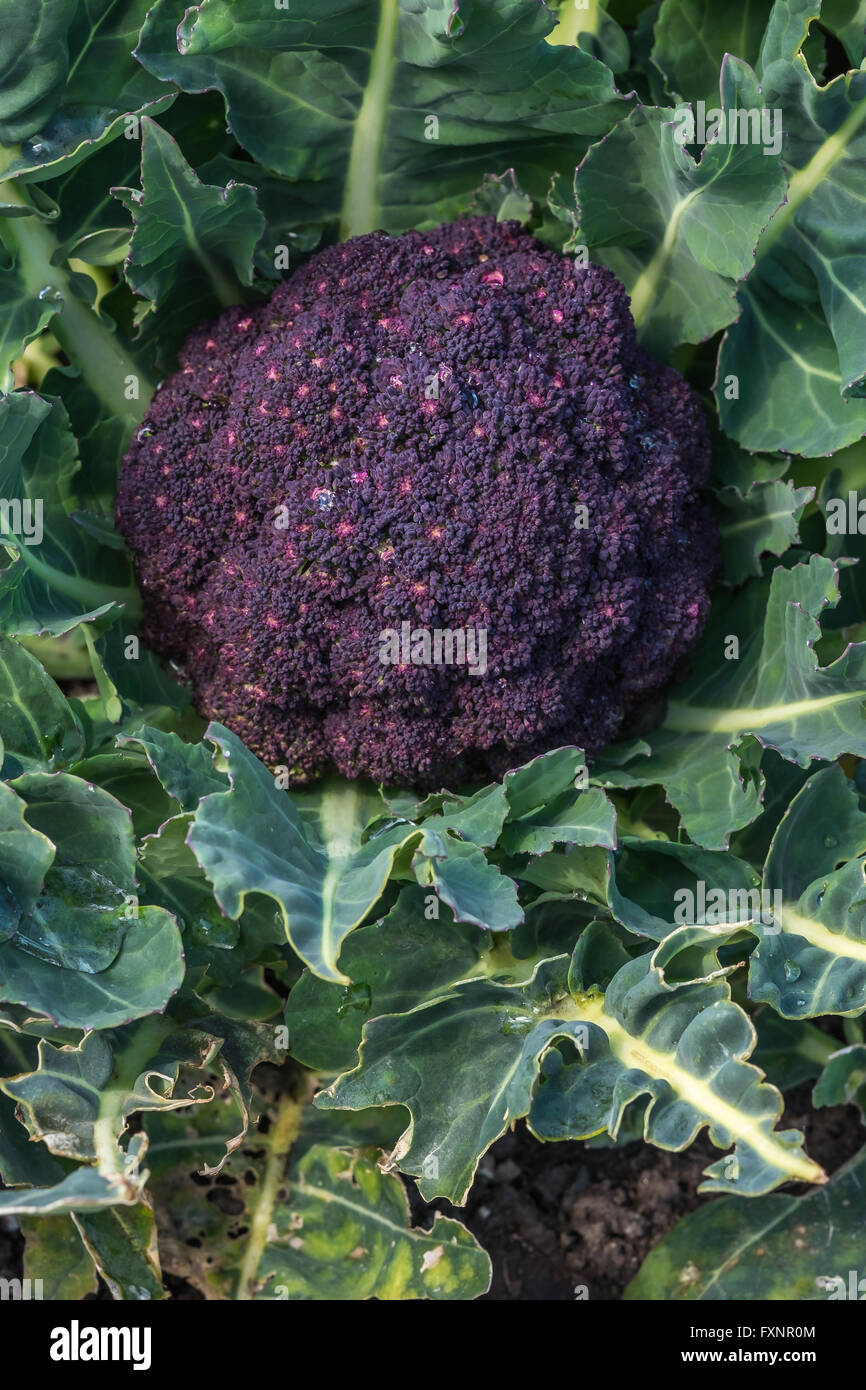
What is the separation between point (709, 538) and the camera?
8.02 feet

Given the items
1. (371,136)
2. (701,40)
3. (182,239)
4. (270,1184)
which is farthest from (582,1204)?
(701,40)

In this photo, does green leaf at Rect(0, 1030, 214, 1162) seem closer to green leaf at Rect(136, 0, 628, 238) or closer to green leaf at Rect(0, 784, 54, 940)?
green leaf at Rect(0, 784, 54, 940)

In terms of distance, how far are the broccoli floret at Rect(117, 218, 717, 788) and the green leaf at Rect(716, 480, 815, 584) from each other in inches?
4.0

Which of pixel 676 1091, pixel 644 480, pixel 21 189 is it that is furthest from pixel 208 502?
pixel 676 1091

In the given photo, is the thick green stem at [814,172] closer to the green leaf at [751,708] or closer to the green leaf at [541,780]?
the green leaf at [751,708]

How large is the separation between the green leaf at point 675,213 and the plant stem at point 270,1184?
73.1 inches

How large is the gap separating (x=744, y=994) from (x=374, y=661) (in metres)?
1.09

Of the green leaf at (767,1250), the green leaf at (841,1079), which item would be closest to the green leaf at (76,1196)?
the green leaf at (767,1250)

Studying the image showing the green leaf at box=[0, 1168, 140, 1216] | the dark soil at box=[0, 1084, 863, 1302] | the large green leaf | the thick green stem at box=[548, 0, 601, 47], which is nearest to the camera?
the green leaf at box=[0, 1168, 140, 1216]

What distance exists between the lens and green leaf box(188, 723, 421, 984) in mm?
1748

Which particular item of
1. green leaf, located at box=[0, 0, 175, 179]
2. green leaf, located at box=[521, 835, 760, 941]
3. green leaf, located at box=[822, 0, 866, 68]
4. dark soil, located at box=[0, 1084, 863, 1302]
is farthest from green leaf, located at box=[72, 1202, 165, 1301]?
green leaf, located at box=[822, 0, 866, 68]

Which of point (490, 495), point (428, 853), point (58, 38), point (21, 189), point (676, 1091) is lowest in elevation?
point (676, 1091)

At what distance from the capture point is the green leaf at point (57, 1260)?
8.04ft
